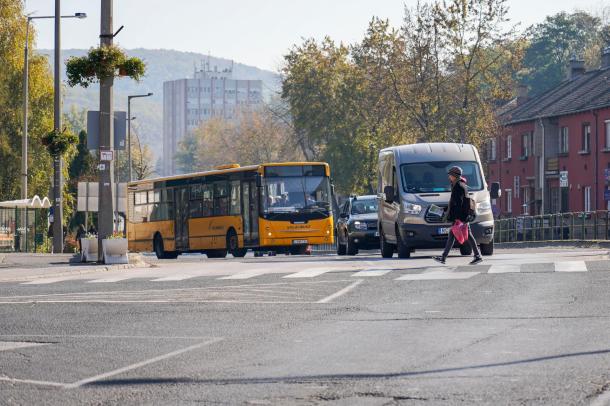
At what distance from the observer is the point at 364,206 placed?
4028 centimetres

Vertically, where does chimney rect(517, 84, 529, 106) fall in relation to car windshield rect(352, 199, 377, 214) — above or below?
above

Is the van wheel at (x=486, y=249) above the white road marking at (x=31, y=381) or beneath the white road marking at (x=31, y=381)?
above

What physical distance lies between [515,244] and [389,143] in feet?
51.1

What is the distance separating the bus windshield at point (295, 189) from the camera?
132ft

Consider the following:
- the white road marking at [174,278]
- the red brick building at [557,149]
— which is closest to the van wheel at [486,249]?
the white road marking at [174,278]

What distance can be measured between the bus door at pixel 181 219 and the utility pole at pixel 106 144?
1543 centimetres

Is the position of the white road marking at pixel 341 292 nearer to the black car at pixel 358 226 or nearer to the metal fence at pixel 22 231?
the black car at pixel 358 226

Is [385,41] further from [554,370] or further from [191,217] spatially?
[554,370]

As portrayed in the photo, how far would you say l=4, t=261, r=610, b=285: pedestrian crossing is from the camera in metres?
22.3

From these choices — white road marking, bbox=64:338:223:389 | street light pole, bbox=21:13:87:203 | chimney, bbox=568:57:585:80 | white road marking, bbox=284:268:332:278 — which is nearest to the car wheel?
white road marking, bbox=284:268:332:278

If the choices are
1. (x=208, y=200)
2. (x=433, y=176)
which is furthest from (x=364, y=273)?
(x=208, y=200)

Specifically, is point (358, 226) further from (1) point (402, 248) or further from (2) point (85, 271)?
(2) point (85, 271)

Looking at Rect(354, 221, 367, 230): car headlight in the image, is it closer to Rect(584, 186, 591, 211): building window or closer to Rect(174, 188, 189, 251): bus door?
Rect(174, 188, 189, 251): bus door

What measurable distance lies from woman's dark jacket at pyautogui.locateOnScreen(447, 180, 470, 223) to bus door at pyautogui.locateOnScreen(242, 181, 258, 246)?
51.5 ft
